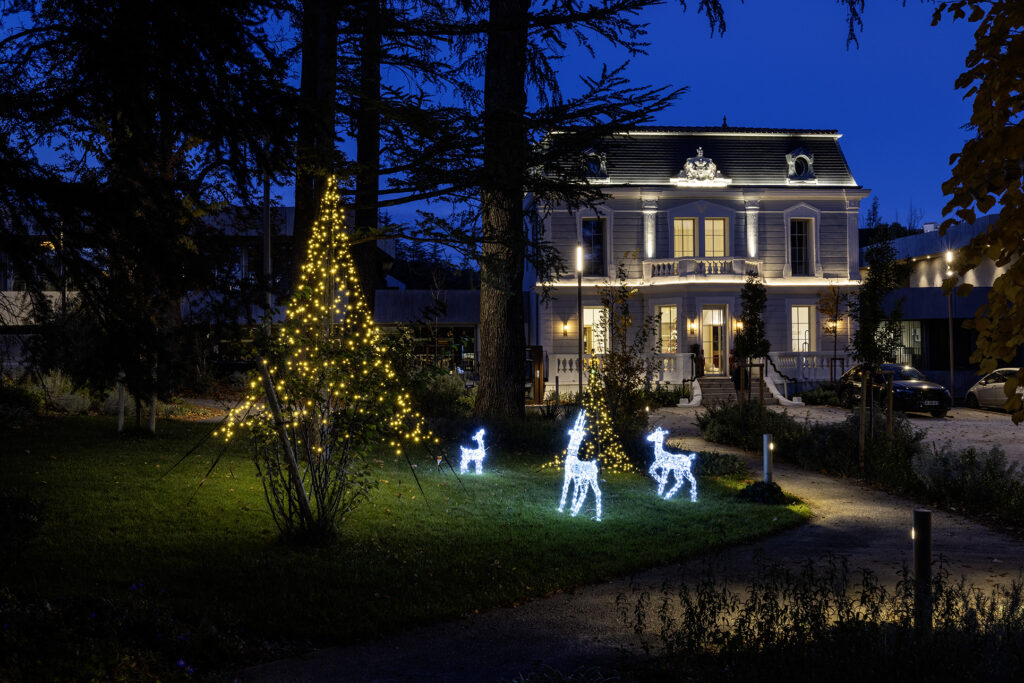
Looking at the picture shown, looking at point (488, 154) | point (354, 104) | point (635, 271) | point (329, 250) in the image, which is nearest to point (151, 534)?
point (329, 250)

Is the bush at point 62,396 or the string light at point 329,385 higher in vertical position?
the string light at point 329,385

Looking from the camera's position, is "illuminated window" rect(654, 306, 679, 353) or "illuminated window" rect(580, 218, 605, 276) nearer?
"illuminated window" rect(654, 306, 679, 353)

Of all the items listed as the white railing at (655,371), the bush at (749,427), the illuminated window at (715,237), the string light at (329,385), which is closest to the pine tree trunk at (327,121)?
the string light at (329,385)

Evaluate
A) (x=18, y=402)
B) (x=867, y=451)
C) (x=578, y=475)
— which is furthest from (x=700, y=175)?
(x=578, y=475)

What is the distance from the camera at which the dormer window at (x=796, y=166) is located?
34406mm

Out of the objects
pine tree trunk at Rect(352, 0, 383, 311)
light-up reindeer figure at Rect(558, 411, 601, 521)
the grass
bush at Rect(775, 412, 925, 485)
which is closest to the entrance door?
bush at Rect(775, 412, 925, 485)

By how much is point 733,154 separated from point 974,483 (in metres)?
25.5

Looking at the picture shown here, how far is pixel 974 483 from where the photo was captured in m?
11.0

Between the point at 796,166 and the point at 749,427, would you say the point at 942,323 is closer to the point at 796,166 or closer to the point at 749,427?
the point at 796,166

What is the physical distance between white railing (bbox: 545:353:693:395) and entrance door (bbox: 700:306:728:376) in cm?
195

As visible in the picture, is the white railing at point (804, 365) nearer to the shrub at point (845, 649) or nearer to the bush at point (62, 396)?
the bush at point (62, 396)

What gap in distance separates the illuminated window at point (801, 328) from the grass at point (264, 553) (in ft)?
75.7

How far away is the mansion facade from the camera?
32812mm

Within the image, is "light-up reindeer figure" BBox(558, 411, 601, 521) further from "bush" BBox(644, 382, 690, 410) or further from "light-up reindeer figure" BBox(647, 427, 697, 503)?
"bush" BBox(644, 382, 690, 410)
